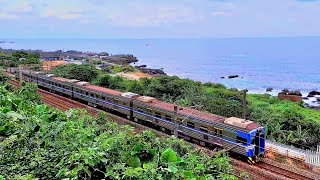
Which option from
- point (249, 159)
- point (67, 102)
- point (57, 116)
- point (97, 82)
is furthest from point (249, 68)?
point (57, 116)

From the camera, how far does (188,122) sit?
17.5m

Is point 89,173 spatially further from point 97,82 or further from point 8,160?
point 97,82

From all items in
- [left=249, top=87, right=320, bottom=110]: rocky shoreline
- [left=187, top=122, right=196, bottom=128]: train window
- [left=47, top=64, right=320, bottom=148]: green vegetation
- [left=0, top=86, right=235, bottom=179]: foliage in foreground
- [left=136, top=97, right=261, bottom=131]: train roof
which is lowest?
[left=249, top=87, right=320, bottom=110]: rocky shoreline

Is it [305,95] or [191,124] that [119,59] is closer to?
[305,95]

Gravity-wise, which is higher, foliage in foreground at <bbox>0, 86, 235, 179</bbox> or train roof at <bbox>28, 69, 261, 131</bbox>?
foliage in foreground at <bbox>0, 86, 235, 179</bbox>

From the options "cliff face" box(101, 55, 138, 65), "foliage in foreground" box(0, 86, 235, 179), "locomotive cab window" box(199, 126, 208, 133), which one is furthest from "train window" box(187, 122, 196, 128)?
"cliff face" box(101, 55, 138, 65)

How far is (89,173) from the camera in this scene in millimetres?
4566

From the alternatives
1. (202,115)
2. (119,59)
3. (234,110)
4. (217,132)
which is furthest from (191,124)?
(119,59)

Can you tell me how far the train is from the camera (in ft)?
49.7

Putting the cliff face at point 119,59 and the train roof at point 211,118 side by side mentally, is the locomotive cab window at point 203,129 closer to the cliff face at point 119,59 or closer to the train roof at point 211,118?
the train roof at point 211,118

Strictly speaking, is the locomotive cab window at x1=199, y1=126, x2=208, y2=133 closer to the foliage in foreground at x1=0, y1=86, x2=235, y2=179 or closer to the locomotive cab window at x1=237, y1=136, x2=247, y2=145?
the locomotive cab window at x1=237, y1=136, x2=247, y2=145

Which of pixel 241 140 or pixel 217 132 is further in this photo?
pixel 217 132

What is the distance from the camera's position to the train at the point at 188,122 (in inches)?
596

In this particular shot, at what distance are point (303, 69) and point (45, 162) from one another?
98.0m
